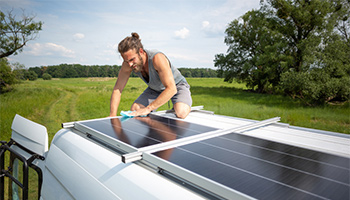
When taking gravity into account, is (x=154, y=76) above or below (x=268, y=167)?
above

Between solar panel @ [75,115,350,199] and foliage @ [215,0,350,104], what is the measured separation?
12.1 meters

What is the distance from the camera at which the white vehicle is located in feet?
4.44

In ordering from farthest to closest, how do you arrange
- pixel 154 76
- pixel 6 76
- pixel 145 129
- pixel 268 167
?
pixel 6 76
pixel 154 76
pixel 145 129
pixel 268 167

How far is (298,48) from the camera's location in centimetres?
1553

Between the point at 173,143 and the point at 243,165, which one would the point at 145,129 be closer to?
the point at 173,143

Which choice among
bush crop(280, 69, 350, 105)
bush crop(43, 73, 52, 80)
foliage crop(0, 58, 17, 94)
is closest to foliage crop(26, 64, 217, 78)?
bush crop(43, 73, 52, 80)

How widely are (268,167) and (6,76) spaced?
73.9ft

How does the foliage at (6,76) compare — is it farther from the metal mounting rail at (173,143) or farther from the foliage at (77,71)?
the metal mounting rail at (173,143)

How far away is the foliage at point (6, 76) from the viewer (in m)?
18.4

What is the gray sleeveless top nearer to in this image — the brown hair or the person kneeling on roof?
the person kneeling on roof

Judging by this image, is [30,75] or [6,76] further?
[30,75]

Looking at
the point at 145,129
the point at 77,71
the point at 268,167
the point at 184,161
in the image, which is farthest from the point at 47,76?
the point at 268,167

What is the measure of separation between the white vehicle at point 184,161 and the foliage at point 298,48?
11521 mm

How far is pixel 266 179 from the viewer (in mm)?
1401
